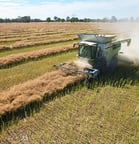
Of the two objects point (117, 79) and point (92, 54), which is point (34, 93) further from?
point (117, 79)

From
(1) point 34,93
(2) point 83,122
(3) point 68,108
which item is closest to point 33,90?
(1) point 34,93

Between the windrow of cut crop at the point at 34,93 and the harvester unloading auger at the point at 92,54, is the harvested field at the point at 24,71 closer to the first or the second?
the windrow of cut crop at the point at 34,93

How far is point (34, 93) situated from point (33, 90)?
246 millimetres

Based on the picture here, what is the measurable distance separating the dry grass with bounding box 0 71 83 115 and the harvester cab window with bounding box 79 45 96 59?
1.29m

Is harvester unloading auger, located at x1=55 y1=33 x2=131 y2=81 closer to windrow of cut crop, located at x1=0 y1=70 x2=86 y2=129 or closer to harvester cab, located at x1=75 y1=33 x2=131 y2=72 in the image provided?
harvester cab, located at x1=75 y1=33 x2=131 y2=72

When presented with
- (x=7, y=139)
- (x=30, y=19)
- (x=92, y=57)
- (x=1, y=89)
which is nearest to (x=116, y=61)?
(x=92, y=57)

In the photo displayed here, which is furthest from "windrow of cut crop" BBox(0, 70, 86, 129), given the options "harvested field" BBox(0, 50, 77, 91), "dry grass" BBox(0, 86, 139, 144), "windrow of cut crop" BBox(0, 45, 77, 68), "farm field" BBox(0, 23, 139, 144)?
"windrow of cut crop" BBox(0, 45, 77, 68)

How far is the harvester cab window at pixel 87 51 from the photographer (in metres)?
10.7

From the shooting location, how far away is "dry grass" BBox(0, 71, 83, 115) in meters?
7.49

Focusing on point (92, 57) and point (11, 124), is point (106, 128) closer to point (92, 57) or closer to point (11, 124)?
point (11, 124)

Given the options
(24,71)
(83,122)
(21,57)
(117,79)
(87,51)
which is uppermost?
(87,51)

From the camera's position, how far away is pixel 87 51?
10.8 m

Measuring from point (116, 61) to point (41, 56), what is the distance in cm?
514

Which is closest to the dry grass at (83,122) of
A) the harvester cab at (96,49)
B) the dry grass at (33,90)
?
the dry grass at (33,90)
